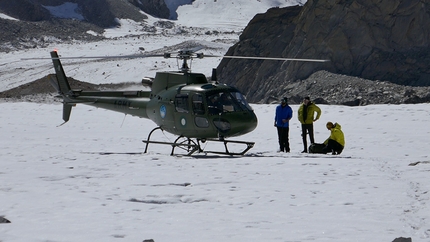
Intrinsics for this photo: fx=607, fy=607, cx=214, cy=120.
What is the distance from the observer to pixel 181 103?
13.5 m

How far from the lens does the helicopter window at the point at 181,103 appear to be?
13344 millimetres

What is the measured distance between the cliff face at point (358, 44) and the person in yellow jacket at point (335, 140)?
15697 mm

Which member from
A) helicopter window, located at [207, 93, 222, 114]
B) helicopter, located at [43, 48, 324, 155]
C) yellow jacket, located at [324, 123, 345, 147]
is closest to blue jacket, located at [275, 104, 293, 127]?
helicopter, located at [43, 48, 324, 155]

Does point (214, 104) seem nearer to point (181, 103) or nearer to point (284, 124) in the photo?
point (181, 103)

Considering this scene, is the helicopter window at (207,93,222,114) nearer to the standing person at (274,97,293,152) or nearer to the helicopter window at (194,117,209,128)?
the helicopter window at (194,117,209,128)

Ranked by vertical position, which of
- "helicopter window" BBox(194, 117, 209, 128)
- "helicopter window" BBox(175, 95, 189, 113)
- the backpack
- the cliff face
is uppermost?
the cliff face

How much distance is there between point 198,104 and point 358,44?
18209 millimetres

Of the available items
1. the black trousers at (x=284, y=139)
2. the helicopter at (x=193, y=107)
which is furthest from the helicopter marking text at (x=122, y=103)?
the black trousers at (x=284, y=139)

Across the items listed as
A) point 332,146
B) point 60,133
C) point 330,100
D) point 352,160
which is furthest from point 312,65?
point 352,160

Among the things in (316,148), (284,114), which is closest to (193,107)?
(284,114)

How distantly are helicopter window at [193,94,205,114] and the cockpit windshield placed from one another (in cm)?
18

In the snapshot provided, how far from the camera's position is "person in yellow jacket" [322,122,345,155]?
42.9 feet

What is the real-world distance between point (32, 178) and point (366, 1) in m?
23.7

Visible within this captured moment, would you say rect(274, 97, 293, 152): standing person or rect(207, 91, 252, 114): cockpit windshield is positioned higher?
rect(207, 91, 252, 114): cockpit windshield
